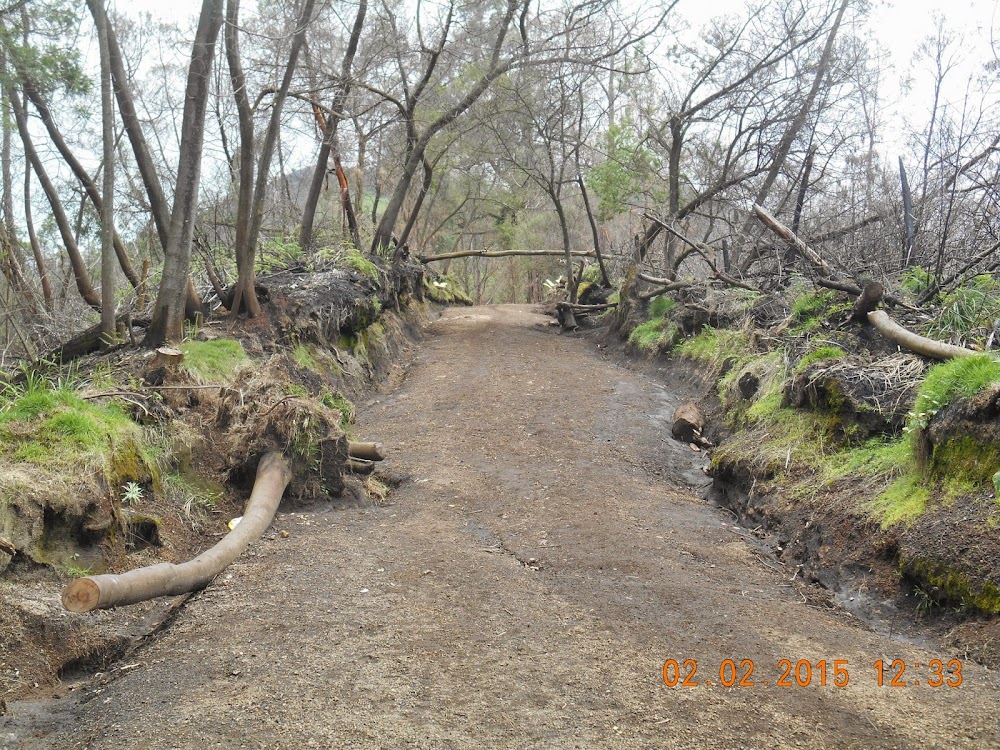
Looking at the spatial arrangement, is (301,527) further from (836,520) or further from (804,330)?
(804,330)

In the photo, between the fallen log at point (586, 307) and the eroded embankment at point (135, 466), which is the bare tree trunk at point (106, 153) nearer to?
the eroded embankment at point (135, 466)

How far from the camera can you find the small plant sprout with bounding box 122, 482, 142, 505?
505 cm

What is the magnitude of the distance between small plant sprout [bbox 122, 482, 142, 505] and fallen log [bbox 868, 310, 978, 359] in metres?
5.89

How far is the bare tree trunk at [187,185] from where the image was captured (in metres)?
7.39

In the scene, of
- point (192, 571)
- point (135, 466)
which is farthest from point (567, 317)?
point (192, 571)

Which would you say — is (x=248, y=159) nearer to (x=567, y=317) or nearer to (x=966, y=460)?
(x=966, y=460)

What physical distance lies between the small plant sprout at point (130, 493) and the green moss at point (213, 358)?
211 cm

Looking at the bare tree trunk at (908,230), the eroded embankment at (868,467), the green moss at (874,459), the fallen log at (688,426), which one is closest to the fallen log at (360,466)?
the eroded embankment at (868,467)

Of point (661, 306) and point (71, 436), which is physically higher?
point (661, 306)

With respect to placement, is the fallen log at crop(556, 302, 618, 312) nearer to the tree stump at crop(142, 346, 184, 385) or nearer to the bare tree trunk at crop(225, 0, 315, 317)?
the bare tree trunk at crop(225, 0, 315, 317)

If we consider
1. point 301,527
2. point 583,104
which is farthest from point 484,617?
point 583,104

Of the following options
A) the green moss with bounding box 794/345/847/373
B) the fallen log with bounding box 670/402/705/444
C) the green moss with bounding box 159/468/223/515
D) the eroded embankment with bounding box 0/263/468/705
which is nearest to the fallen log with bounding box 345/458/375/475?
the eroded embankment with bounding box 0/263/468/705

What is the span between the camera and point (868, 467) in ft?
18.3
